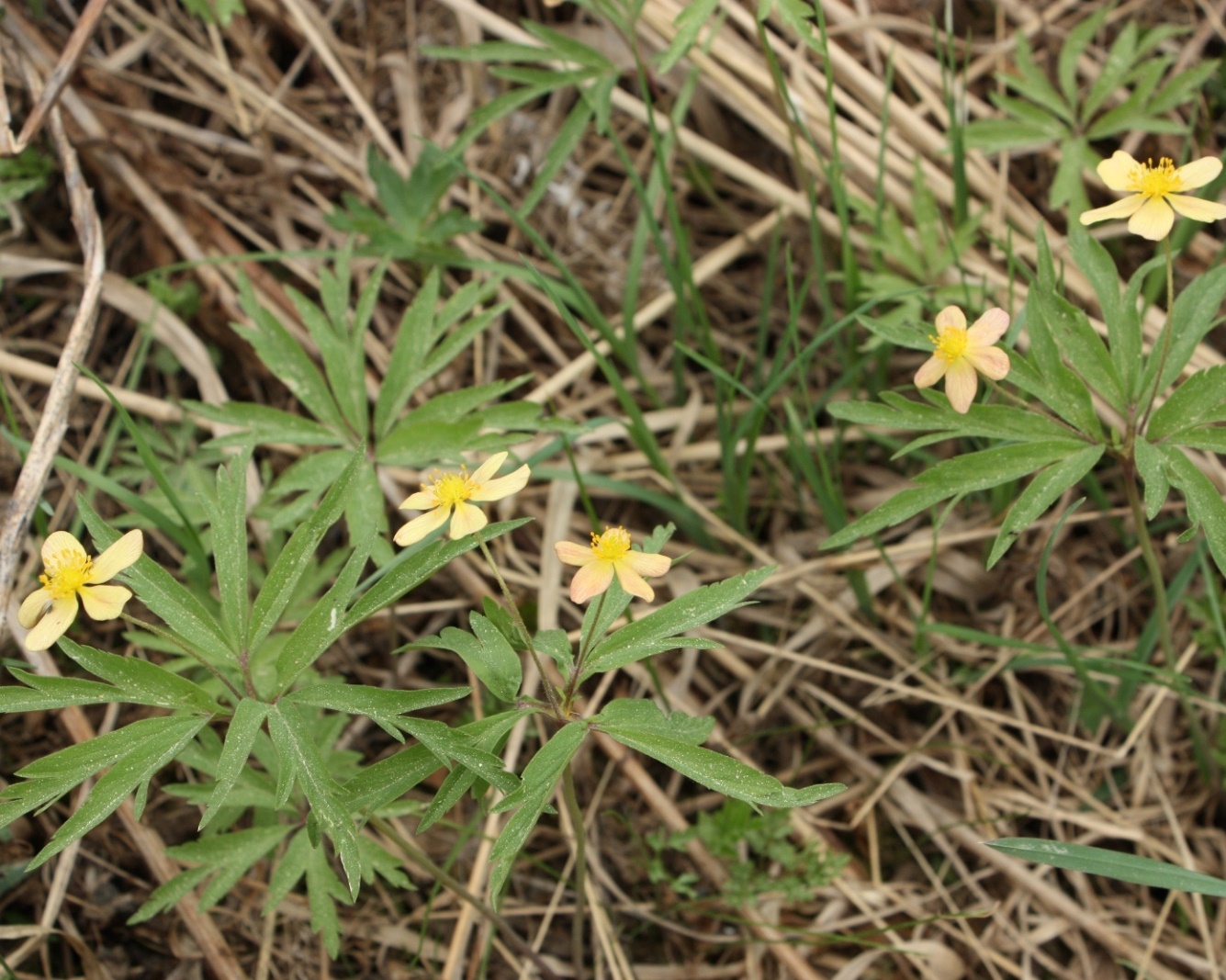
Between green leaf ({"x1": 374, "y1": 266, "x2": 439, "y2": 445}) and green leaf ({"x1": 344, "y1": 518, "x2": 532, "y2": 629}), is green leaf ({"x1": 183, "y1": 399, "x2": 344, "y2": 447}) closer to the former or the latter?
green leaf ({"x1": 374, "y1": 266, "x2": 439, "y2": 445})

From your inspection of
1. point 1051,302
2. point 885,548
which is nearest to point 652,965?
point 885,548

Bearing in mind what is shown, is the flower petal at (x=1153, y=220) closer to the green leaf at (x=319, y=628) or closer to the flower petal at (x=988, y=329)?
the flower petal at (x=988, y=329)

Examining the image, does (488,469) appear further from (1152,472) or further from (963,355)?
(1152,472)

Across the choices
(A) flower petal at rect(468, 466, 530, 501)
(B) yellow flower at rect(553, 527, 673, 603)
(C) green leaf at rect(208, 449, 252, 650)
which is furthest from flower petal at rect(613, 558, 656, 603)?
(C) green leaf at rect(208, 449, 252, 650)

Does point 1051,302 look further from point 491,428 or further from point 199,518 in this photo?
point 199,518

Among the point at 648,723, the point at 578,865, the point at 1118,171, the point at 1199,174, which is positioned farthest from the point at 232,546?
the point at 1199,174

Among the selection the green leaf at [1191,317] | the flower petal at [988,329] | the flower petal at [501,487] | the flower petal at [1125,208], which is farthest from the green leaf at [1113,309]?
the flower petal at [501,487]
